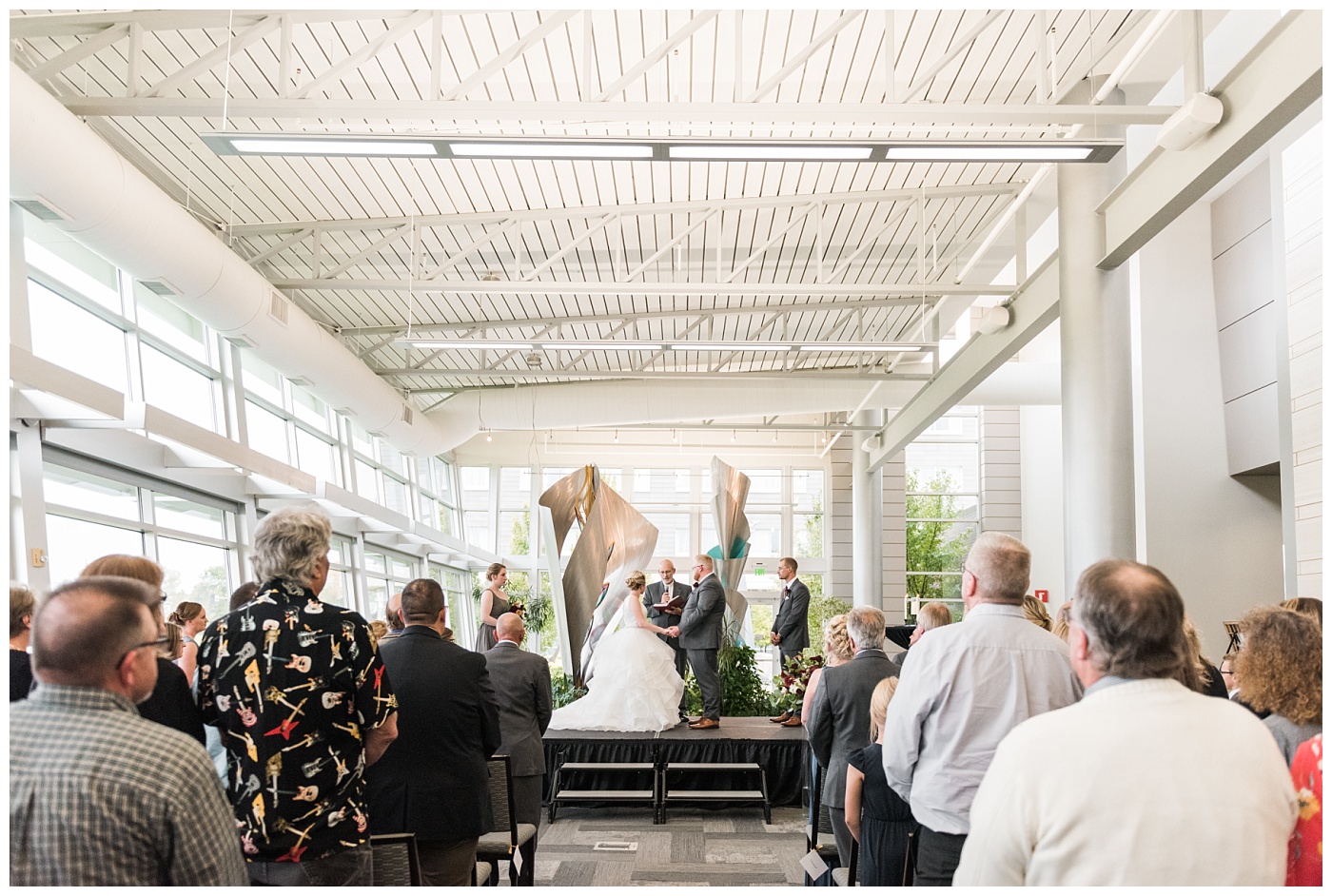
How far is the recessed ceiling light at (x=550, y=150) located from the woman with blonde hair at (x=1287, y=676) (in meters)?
3.82

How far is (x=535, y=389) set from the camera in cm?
1506

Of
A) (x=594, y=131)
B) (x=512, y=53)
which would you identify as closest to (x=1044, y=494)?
(x=594, y=131)

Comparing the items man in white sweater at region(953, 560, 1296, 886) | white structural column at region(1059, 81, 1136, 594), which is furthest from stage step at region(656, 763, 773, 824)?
man in white sweater at region(953, 560, 1296, 886)

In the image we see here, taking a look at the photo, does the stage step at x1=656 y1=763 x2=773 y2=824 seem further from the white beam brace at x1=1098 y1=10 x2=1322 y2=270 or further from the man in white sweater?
the man in white sweater

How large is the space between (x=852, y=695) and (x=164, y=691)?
2853 mm

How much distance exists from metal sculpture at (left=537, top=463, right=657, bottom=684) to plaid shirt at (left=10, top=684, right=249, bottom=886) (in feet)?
24.6

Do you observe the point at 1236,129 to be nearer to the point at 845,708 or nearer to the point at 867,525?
the point at 845,708

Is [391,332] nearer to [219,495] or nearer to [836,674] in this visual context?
[219,495]

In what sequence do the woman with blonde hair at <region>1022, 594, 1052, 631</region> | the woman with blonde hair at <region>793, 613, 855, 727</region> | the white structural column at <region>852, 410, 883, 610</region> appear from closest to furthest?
1. the woman with blonde hair at <region>1022, 594, 1052, 631</region>
2. the woman with blonde hair at <region>793, 613, 855, 727</region>
3. the white structural column at <region>852, 410, 883, 610</region>

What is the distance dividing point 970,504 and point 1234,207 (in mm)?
9528

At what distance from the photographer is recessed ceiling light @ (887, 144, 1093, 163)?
18.2ft

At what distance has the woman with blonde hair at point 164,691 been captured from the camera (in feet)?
8.68

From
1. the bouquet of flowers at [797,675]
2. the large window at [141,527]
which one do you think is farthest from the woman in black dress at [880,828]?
the large window at [141,527]

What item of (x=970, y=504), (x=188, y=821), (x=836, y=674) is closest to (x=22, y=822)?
(x=188, y=821)
